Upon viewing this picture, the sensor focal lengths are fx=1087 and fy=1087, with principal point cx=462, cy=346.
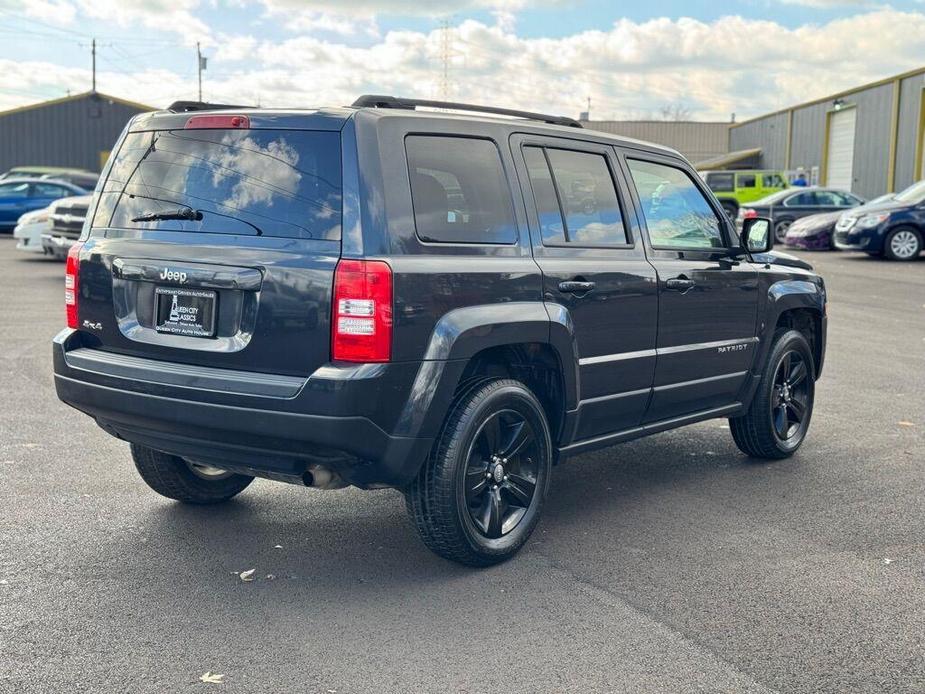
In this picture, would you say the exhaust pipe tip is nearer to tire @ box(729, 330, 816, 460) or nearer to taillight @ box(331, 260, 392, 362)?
taillight @ box(331, 260, 392, 362)

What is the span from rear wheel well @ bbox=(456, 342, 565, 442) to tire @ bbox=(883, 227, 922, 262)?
18.8 metres

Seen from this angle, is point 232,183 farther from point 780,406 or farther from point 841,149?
point 841,149

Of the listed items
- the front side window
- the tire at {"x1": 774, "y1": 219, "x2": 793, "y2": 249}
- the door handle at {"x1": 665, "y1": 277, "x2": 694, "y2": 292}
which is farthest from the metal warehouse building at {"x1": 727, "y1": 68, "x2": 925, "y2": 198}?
the door handle at {"x1": 665, "y1": 277, "x2": 694, "y2": 292}

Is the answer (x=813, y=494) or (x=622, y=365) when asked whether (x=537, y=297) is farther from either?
(x=813, y=494)

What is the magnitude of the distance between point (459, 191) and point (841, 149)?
42.4 m

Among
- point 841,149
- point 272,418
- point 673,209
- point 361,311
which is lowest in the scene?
point 272,418

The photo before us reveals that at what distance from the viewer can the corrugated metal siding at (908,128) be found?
35375 millimetres

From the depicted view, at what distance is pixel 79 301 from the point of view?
187 inches

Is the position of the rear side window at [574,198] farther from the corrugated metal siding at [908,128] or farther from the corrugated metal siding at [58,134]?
the corrugated metal siding at [58,134]

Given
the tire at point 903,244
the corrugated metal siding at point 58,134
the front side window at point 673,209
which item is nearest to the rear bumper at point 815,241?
the tire at point 903,244

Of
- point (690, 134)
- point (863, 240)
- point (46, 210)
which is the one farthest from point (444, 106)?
point (690, 134)

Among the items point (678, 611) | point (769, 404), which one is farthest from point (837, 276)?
point (678, 611)

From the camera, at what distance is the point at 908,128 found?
3616 centimetres

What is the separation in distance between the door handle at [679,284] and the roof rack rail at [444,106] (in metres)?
0.92
